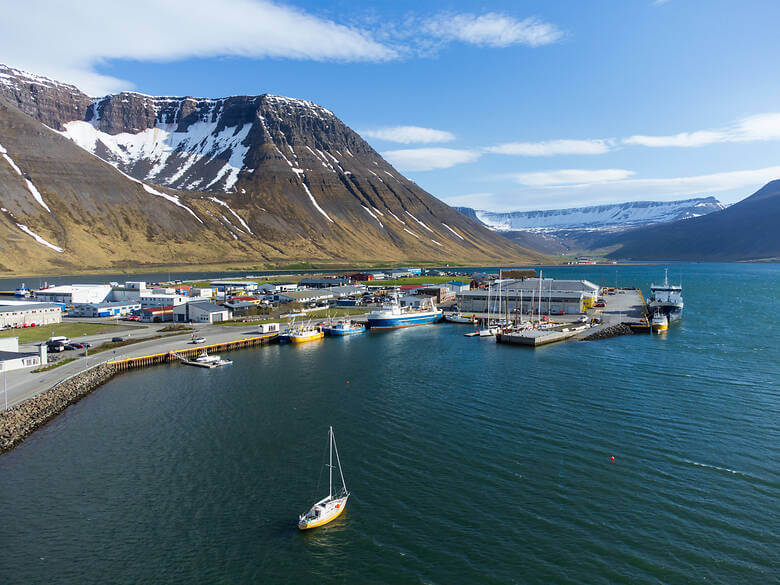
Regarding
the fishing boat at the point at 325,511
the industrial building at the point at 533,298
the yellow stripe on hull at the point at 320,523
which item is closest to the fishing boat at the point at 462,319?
the industrial building at the point at 533,298

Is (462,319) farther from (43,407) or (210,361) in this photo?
(43,407)

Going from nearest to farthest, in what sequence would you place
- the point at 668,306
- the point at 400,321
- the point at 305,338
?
the point at 305,338, the point at 400,321, the point at 668,306

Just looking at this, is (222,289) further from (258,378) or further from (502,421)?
(502,421)

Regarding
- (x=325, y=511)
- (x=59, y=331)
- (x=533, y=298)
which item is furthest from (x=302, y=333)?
(x=325, y=511)

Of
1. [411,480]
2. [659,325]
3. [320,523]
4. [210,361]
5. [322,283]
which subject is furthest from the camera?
[322,283]

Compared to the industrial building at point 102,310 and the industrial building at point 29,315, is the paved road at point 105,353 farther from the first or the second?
the industrial building at point 29,315

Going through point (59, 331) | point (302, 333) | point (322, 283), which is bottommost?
point (302, 333)

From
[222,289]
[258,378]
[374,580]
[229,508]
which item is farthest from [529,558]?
[222,289]

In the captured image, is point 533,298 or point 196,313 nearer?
point 196,313
